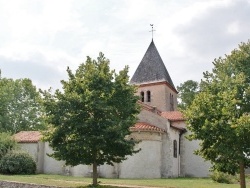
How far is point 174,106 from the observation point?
47.3m

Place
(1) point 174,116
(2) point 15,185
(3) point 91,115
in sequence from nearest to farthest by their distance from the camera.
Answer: (3) point 91,115 → (2) point 15,185 → (1) point 174,116

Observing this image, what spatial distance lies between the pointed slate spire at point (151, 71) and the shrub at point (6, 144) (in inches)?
683

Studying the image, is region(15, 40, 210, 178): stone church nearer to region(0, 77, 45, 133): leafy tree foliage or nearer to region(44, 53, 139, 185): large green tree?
region(44, 53, 139, 185): large green tree

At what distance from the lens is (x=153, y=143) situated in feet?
98.4

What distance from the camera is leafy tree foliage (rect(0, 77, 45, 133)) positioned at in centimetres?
5097

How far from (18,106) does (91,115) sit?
1409 inches

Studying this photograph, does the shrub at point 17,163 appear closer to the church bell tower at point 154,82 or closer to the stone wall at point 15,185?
the stone wall at point 15,185

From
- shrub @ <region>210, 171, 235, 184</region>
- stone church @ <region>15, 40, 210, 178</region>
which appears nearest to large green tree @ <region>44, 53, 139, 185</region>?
stone church @ <region>15, 40, 210, 178</region>

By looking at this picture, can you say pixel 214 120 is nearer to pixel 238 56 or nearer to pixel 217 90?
pixel 217 90

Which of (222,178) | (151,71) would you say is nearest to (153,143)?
(222,178)

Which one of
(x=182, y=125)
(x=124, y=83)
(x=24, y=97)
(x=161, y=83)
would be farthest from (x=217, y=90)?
(x=24, y=97)

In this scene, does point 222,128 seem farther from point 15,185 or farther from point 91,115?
point 15,185

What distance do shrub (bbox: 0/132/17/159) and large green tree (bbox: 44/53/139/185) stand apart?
14821 mm

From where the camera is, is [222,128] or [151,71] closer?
[222,128]
